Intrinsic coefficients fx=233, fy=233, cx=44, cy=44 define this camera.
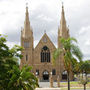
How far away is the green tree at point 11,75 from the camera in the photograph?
20.5 metres

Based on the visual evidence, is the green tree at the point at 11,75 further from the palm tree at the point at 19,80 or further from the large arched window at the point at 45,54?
the large arched window at the point at 45,54

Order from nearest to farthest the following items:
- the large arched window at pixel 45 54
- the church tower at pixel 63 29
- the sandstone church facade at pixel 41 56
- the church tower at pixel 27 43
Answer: the sandstone church facade at pixel 41 56 → the church tower at pixel 27 43 → the large arched window at pixel 45 54 → the church tower at pixel 63 29

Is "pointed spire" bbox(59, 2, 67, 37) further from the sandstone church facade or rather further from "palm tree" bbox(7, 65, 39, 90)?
"palm tree" bbox(7, 65, 39, 90)

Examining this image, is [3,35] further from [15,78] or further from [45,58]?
[45,58]

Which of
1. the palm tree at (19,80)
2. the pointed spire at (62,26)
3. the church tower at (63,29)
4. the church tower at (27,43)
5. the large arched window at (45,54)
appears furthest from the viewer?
the pointed spire at (62,26)

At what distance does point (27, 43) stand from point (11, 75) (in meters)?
43.5

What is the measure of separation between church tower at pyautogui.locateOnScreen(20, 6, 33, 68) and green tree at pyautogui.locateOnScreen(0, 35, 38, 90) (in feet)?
130

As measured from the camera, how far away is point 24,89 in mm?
20656

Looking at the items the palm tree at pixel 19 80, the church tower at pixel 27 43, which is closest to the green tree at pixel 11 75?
the palm tree at pixel 19 80

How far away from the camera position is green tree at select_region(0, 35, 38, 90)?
2047 centimetres

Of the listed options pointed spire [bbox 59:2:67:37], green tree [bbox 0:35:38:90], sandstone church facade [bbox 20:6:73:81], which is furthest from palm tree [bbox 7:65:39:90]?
pointed spire [bbox 59:2:67:37]

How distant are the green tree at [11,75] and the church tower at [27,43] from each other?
39546mm

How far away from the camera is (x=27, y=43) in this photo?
215 ft

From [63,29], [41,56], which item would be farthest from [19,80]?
[63,29]
